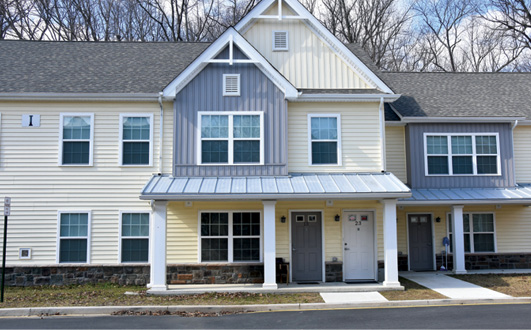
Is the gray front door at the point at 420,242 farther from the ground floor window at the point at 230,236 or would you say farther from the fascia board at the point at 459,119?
the ground floor window at the point at 230,236

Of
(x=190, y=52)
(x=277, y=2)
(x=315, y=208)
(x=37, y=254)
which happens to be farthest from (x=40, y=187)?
(x=277, y=2)

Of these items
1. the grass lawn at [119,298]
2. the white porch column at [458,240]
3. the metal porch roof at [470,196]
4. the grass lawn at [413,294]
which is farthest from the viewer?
the white porch column at [458,240]

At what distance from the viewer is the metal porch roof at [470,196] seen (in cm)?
1522

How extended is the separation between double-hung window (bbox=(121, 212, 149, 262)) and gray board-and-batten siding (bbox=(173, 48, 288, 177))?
6.33ft

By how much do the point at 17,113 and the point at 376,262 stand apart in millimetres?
12220

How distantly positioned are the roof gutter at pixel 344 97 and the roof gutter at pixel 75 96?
4.69 meters

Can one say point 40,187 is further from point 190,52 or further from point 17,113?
point 190,52

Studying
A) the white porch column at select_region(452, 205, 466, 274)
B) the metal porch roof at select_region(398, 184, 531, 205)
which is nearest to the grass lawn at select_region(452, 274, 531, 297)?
the white porch column at select_region(452, 205, 466, 274)

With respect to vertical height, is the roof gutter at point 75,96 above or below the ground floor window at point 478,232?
above

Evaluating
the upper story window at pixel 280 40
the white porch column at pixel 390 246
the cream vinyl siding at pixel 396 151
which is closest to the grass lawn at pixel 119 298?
the white porch column at pixel 390 246

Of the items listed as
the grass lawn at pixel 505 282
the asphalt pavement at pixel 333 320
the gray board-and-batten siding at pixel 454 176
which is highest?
the gray board-and-batten siding at pixel 454 176

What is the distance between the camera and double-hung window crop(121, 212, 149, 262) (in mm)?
13891

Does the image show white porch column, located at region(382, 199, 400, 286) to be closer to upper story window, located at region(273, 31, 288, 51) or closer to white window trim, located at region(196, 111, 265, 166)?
white window trim, located at region(196, 111, 265, 166)

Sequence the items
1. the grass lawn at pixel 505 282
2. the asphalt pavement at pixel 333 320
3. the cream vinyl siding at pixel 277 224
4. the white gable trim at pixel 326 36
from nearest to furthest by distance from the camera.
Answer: the asphalt pavement at pixel 333 320
the grass lawn at pixel 505 282
the cream vinyl siding at pixel 277 224
the white gable trim at pixel 326 36
